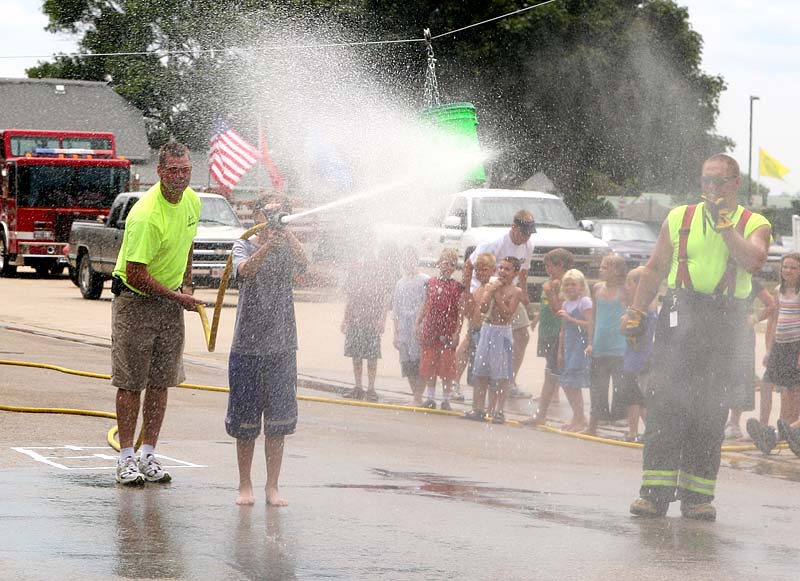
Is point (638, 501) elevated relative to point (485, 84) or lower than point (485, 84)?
lower

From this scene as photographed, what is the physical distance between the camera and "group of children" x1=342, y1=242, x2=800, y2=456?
1154cm

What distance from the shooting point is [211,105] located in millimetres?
56906

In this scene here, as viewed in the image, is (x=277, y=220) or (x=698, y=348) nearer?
(x=277, y=220)

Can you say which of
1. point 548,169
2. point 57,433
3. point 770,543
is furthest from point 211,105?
point 770,543

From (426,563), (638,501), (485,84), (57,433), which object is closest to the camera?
(426,563)

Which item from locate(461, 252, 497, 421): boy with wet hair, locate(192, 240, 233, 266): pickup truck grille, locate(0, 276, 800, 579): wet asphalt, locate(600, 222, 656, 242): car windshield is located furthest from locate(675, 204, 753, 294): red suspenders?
locate(600, 222, 656, 242): car windshield

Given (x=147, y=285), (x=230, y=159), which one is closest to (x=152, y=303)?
(x=147, y=285)

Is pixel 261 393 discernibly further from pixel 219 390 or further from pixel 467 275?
pixel 467 275

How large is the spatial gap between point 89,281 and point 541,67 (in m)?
22.1

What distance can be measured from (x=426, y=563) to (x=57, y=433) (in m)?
4.62

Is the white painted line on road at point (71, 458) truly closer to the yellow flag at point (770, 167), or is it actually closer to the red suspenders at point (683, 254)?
the red suspenders at point (683, 254)

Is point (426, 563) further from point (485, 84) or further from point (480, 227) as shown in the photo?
point (485, 84)

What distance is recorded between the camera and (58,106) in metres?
48.0

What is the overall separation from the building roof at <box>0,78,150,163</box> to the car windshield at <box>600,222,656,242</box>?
20313mm
